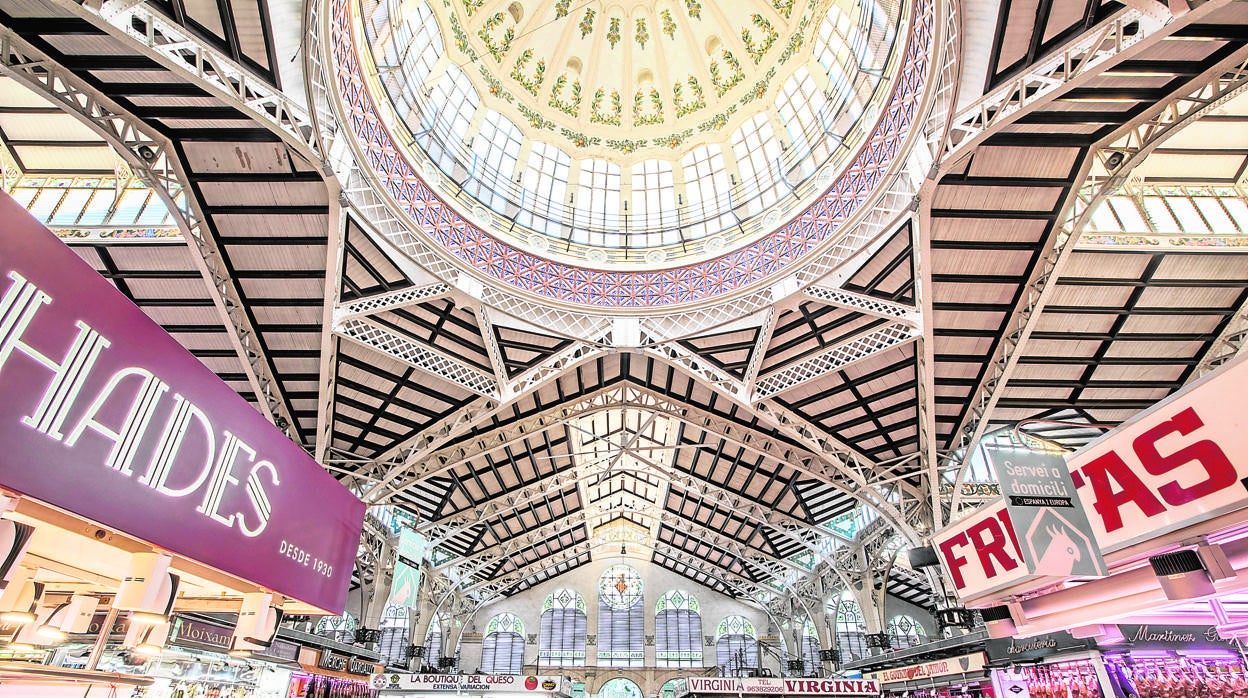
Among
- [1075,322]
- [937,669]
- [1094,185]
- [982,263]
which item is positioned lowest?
[937,669]

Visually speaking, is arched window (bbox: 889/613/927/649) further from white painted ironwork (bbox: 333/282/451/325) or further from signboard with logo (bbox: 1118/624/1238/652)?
white painted ironwork (bbox: 333/282/451/325)

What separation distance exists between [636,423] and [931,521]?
1344cm

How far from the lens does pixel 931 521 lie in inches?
774

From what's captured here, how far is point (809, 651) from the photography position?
124 feet

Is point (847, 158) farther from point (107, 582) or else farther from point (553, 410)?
point (107, 582)

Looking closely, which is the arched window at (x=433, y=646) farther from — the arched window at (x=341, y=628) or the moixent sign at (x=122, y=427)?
the moixent sign at (x=122, y=427)

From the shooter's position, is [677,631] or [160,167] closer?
[160,167]

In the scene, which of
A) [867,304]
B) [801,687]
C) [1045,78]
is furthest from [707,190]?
[801,687]

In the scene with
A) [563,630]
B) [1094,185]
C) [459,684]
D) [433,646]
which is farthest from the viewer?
[563,630]

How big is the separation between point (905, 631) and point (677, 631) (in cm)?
1529

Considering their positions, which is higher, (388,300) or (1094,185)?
(1094,185)

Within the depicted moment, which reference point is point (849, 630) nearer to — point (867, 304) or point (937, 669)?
point (937, 669)

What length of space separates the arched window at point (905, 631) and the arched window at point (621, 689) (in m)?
17.5

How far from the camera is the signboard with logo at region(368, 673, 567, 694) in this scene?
27.1 m
